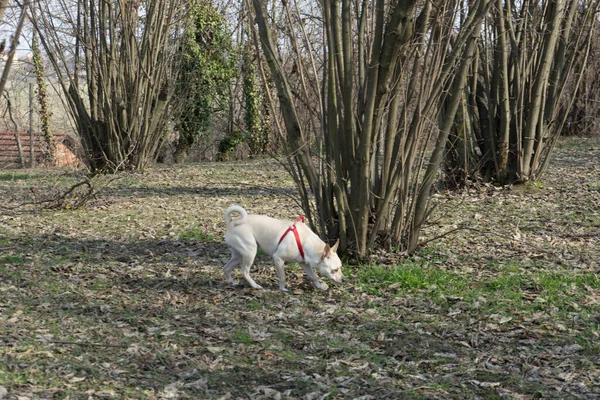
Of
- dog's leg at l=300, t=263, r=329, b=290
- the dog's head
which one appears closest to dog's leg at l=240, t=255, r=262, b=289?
dog's leg at l=300, t=263, r=329, b=290

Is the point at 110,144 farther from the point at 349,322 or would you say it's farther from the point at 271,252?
the point at 349,322

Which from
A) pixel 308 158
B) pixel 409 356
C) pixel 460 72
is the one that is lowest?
pixel 409 356

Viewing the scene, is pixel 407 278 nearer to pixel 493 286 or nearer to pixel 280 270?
pixel 493 286

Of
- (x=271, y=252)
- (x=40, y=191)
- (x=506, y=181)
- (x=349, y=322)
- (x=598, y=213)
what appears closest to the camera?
(x=349, y=322)

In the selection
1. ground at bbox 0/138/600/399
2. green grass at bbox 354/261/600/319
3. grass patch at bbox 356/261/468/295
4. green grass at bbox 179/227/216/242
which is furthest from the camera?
green grass at bbox 179/227/216/242

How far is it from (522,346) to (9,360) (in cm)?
355

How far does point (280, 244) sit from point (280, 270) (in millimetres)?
260

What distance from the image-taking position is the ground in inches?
175

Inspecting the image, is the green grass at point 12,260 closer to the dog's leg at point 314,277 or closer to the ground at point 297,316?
the ground at point 297,316

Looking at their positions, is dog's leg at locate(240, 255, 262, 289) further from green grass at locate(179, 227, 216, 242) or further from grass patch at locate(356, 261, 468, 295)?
green grass at locate(179, 227, 216, 242)

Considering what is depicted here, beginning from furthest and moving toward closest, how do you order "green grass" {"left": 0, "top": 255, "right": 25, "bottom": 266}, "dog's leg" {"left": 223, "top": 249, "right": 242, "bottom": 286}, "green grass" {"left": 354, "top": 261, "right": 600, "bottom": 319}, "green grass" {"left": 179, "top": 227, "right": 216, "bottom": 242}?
"green grass" {"left": 179, "top": 227, "right": 216, "bottom": 242} < "green grass" {"left": 0, "top": 255, "right": 25, "bottom": 266} < "dog's leg" {"left": 223, "top": 249, "right": 242, "bottom": 286} < "green grass" {"left": 354, "top": 261, "right": 600, "bottom": 319}

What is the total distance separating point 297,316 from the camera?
5.90 metres

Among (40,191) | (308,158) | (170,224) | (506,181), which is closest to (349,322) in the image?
(308,158)

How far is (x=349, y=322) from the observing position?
18.8ft
